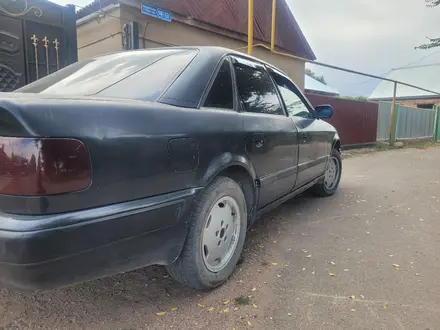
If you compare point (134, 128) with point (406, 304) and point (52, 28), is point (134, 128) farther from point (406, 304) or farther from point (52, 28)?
point (52, 28)

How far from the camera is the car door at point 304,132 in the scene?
11.8 feet

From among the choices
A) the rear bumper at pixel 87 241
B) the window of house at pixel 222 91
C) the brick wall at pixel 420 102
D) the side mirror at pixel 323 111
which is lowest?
the rear bumper at pixel 87 241

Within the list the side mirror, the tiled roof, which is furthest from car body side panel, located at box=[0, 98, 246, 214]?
the tiled roof

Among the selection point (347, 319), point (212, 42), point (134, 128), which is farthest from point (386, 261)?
point (212, 42)

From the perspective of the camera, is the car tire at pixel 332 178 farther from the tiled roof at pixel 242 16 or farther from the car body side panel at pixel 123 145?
the tiled roof at pixel 242 16

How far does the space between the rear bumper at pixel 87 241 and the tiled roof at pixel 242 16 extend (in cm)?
651

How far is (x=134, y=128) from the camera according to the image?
1.74m

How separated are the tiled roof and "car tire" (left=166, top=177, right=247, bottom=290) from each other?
242 inches

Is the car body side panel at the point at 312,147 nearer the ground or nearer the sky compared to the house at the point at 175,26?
nearer the ground

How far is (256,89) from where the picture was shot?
3.04 metres

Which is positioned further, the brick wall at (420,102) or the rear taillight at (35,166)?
the brick wall at (420,102)

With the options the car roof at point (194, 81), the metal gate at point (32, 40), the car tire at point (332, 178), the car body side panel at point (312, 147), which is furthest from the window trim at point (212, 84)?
the metal gate at point (32, 40)

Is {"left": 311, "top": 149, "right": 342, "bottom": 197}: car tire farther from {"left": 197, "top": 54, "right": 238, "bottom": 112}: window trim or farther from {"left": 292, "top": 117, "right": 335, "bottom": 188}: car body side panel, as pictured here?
{"left": 197, "top": 54, "right": 238, "bottom": 112}: window trim

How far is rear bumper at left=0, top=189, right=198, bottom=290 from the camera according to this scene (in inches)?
56.8
